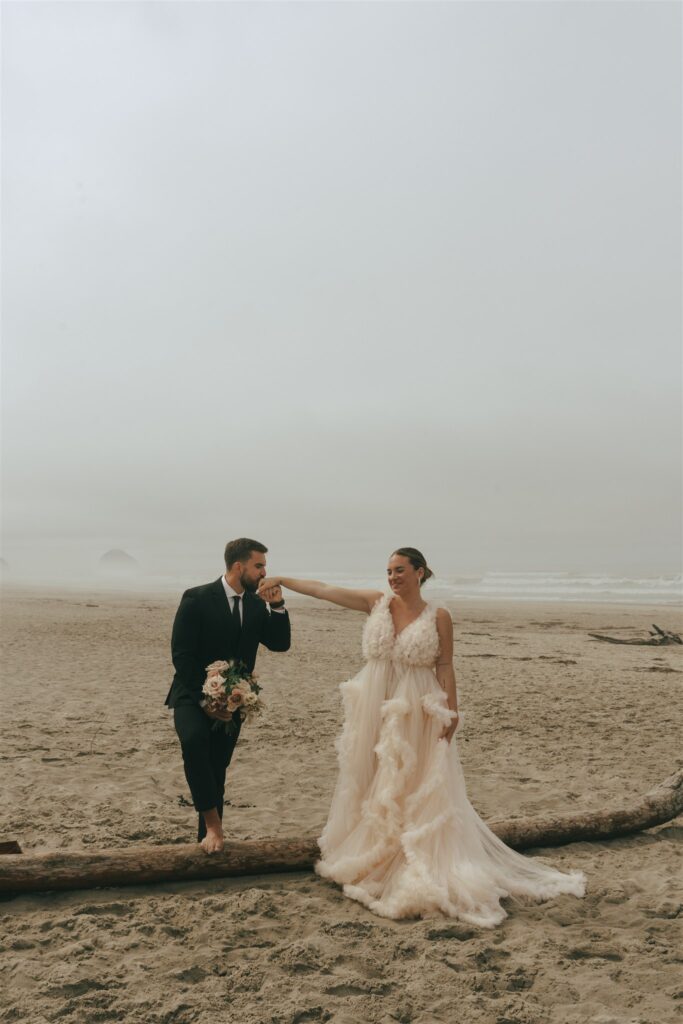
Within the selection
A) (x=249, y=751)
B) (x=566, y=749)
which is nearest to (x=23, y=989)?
(x=249, y=751)

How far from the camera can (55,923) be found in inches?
178

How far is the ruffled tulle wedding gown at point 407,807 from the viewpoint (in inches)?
198

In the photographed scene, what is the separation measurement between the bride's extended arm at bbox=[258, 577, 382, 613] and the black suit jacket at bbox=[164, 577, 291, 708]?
231 mm

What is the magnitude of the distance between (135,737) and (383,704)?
5498mm

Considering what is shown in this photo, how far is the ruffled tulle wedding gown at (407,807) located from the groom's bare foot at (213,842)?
76cm

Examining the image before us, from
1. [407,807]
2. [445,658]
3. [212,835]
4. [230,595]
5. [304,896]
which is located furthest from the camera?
[230,595]

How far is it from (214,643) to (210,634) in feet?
0.24

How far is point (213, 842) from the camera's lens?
5133 millimetres

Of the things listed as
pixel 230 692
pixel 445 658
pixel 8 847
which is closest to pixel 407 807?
pixel 445 658

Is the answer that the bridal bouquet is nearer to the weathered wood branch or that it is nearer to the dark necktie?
the dark necktie

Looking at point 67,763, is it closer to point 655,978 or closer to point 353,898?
point 353,898

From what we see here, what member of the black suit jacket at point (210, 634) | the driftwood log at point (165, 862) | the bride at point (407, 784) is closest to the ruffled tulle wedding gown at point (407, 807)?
the bride at point (407, 784)

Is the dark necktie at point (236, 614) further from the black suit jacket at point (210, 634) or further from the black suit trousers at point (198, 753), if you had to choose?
the black suit trousers at point (198, 753)

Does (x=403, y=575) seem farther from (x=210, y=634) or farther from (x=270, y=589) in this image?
(x=210, y=634)
